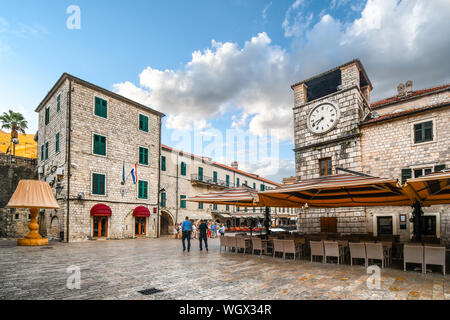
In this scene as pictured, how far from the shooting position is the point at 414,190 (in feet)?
22.6

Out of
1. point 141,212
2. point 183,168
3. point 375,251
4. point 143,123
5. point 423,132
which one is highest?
point 143,123

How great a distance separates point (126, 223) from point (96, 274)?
1438cm

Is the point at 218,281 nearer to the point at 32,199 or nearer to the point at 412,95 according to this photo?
the point at 32,199

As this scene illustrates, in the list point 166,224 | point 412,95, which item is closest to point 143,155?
point 166,224

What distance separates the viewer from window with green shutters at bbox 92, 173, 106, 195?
18.7 m

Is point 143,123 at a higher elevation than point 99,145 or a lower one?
higher

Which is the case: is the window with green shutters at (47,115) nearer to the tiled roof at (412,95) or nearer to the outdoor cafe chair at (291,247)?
the outdoor cafe chair at (291,247)

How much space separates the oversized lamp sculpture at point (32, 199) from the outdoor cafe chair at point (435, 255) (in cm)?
1603

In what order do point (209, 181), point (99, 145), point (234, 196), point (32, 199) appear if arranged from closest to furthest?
point (234, 196), point (32, 199), point (99, 145), point (209, 181)

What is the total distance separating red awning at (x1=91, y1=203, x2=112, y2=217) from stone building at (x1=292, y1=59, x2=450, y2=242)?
13.0 m

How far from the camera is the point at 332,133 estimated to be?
15445 millimetres

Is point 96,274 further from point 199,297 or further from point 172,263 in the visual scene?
point 199,297

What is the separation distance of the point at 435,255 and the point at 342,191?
2699mm

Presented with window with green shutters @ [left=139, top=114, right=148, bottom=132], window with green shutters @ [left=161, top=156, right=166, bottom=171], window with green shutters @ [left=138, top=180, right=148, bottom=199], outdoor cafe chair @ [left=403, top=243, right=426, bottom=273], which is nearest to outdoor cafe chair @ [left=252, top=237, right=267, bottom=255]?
outdoor cafe chair @ [left=403, top=243, right=426, bottom=273]
